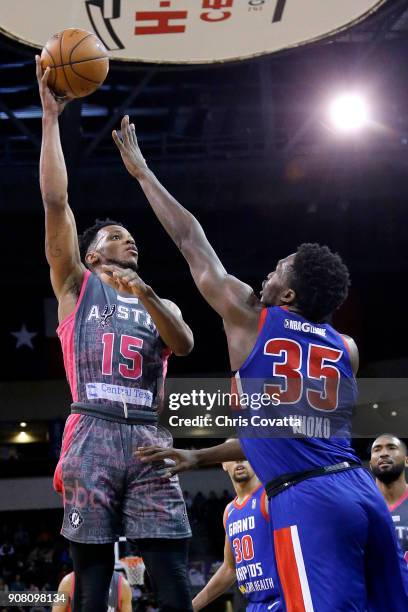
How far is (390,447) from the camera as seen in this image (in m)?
6.87

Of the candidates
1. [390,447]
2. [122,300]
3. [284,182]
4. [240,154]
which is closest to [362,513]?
[122,300]

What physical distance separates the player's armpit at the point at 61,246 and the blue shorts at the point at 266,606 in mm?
2601

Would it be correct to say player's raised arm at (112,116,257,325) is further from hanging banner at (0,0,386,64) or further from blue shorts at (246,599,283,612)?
hanging banner at (0,0,386,64)

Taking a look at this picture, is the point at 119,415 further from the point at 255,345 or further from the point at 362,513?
the point at 362,513

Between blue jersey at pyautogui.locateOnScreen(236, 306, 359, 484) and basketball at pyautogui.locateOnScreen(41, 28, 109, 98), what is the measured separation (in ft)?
5.08

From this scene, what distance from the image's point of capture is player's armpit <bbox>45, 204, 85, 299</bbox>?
391 centimetres

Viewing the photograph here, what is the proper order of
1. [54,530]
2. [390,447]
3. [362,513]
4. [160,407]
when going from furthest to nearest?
[54,530] < [390,447] < [160,407] < [362,513]

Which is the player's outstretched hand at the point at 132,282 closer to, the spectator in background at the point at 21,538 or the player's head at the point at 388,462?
the player's head at the point at 388,462

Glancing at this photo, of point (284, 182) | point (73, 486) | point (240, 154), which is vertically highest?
point (240, 154)

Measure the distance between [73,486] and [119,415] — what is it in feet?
1.17

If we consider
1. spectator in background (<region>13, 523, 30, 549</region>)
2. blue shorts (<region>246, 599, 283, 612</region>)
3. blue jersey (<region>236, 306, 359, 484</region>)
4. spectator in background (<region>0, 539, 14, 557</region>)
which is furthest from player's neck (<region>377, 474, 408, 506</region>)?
spectator in background (<region>13, 523, 30, 549</region>)

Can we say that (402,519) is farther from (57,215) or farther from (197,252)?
(57,215)

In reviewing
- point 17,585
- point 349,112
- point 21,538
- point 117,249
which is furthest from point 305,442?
point 21,538

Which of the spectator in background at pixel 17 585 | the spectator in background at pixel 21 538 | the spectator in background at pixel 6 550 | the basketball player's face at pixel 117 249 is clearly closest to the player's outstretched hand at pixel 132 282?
the basketball player's face at pixel 117 249
